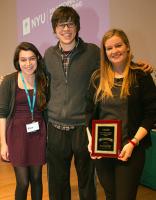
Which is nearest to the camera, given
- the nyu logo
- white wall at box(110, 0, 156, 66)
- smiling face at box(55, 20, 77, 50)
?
smiling face at box(55, 20, 77, 50)

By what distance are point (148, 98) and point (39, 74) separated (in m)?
0.87

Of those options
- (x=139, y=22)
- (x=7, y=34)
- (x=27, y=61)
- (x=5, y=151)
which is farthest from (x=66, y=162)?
(x=7, y=34)

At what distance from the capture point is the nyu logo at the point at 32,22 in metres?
4.79

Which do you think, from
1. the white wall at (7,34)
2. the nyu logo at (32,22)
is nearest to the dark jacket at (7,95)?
the nyu logo at (32,22)

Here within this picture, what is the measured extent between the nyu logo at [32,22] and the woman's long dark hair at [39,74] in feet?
8.16

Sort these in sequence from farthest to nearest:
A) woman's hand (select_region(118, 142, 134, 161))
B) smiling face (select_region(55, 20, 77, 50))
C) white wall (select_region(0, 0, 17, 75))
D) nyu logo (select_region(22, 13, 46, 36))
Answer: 1. white wall (select_region(0, 0, 17, 75))
2. nyu logo (select_region(22, 13, 46, 36))
3. smiling face (select_region(55, 20, 77, 50))
4. woman's hand (select_region(118, 142, 134, 161))

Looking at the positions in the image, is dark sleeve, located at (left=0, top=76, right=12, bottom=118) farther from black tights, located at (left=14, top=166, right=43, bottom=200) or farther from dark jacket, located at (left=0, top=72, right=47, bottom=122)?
black tights, located at (left=14, top=166, right=43, bottom=200)

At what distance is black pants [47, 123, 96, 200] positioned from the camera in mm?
2324

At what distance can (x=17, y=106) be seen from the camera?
2357 millimetres

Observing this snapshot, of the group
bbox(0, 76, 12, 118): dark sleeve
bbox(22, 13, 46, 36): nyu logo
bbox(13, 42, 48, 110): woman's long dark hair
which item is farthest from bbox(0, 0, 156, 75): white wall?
bbox(0, 76, 12, 118): dark sleeve

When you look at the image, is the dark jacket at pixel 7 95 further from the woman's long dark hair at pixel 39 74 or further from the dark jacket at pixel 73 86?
the dark jacket at pixel 73 86

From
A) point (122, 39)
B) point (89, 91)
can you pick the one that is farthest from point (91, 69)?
point (122, 39)

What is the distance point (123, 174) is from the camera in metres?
1.91

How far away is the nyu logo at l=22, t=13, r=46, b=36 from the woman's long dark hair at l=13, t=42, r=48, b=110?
2.49m
